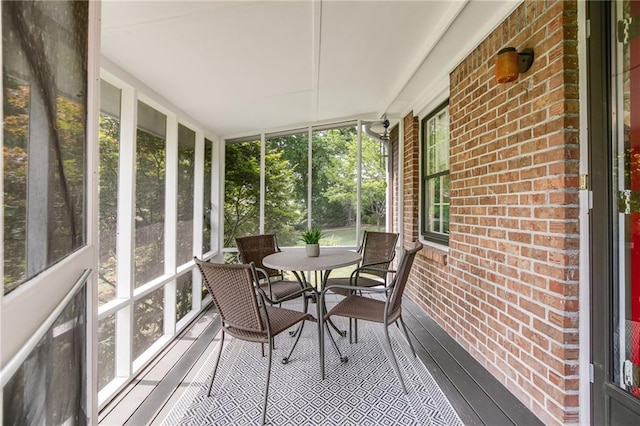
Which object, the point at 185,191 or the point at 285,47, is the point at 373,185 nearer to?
the point at 185,191

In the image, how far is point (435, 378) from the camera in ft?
7.36

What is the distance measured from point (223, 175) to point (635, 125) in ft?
14.0

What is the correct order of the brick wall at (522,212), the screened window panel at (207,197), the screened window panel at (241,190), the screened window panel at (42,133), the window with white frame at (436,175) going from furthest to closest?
1. the screened window panel at (241,190)
2. the screened window panel at (207,197)
3. the window with white frame at (436,175)
4. the brick wall at (522,212)
5. the screened window panel at (42,133)

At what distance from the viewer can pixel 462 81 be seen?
264cm

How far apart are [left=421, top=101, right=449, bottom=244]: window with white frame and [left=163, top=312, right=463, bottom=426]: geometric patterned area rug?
4.62 feet

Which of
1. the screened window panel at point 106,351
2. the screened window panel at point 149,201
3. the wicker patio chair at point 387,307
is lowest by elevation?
the screened window panel at point 106,351

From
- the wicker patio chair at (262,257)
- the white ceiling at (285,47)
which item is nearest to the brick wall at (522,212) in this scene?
the white ceiling at (285,47)

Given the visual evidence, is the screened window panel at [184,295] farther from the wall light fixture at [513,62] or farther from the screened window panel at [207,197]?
the wall light fixture at [513,62]

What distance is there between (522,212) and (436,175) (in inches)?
67.6

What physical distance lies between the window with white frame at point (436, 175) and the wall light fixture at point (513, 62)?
1.40 metres

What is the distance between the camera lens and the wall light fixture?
5.95ft

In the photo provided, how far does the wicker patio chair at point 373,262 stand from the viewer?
10.4ft

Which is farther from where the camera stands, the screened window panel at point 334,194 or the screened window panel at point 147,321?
the screened window panel at point 334,194

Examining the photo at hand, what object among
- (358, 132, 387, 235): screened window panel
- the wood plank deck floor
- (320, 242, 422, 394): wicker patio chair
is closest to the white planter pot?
(320, 242, 422, 394): wicker patio chair
